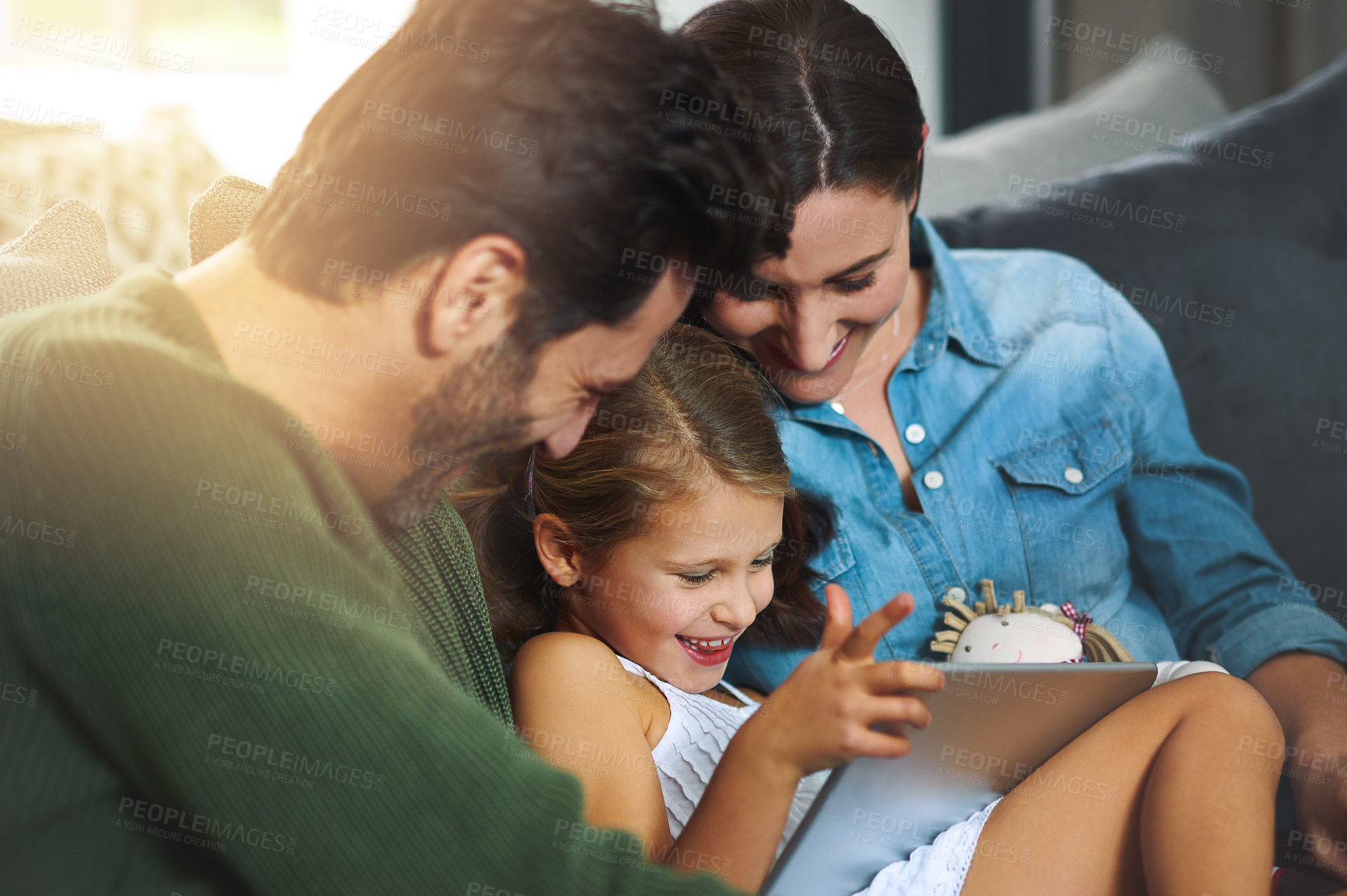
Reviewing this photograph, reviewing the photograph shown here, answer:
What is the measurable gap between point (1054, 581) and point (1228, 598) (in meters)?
0.17

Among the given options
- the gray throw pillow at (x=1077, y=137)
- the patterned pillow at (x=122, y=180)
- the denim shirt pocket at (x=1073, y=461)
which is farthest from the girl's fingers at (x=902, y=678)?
the gray throw pillow at (x=1077, y=137)

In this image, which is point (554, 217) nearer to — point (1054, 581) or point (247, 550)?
point (247, 550)

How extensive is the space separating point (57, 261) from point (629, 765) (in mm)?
580

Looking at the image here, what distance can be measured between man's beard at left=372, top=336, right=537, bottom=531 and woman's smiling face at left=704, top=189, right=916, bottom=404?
296 mm

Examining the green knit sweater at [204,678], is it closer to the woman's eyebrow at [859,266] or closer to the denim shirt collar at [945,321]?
the woman's eyebrow at [859,266]

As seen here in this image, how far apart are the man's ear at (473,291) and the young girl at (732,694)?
0.29m

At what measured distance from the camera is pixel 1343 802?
815mm

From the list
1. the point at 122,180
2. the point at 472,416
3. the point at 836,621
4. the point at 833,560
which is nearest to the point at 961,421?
the point at 833,560

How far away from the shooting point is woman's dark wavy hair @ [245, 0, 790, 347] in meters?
0.59

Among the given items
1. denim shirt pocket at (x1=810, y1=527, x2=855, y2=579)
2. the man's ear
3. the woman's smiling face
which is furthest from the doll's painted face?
the man's ear

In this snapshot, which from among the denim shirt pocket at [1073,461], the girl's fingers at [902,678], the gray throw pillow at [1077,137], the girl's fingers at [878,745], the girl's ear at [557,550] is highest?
the gray throw pillow at [1077,137]

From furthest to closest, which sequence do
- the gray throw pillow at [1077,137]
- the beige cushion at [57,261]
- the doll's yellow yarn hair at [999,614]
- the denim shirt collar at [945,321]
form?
1. the gray throw pillow at [1077,137]
2. the denim shirt collar at [945,321]
3. the doll's yellow yarn hair at [999,614]
4. the beige cushion at [57,261]

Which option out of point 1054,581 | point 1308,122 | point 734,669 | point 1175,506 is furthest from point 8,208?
point 1308,122

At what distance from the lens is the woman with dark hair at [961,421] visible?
2.91ft
